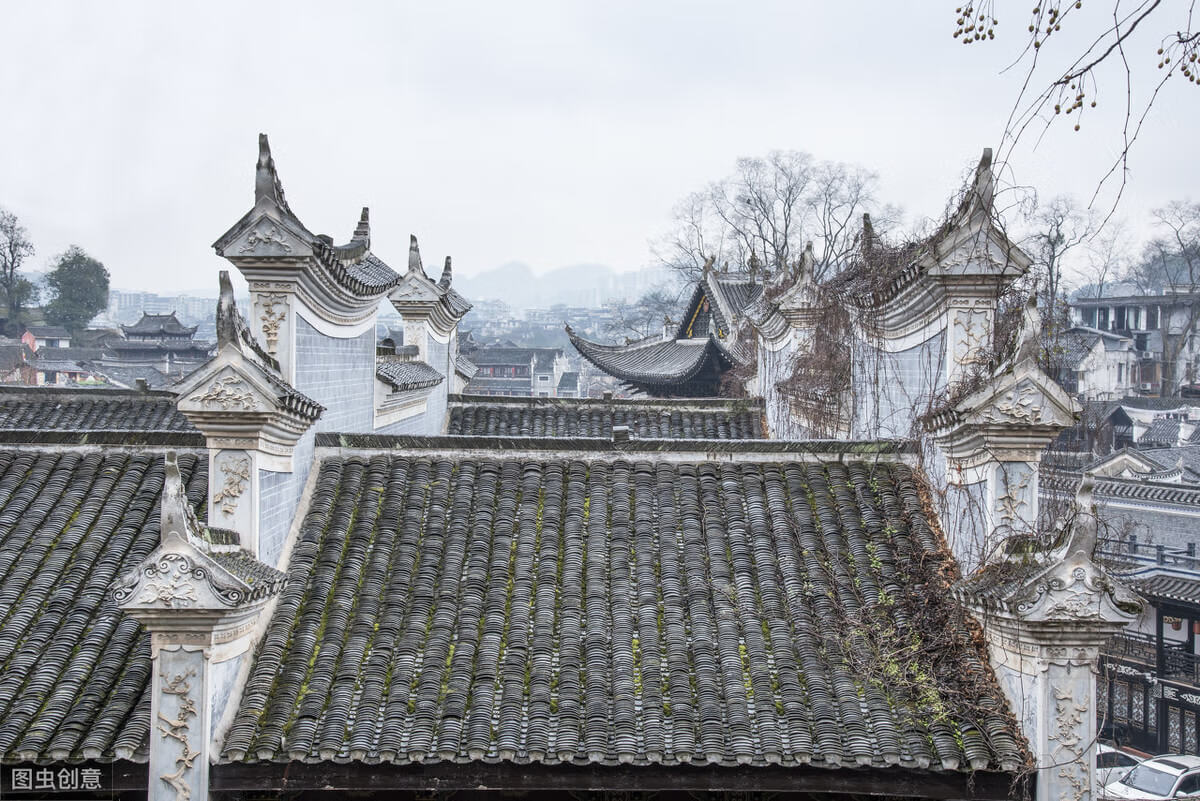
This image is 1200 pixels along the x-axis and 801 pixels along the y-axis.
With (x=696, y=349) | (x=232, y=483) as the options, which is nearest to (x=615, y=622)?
(x=232, y=483)

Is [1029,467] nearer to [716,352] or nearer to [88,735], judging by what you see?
[88,735]

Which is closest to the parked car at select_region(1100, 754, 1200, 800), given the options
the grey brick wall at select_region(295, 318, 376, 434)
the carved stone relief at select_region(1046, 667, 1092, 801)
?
the carved stone relief at select_region(1046, 667, 1092, 801)

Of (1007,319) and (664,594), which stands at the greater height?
(1007,319)

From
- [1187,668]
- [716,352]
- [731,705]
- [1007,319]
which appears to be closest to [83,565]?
[731,705]

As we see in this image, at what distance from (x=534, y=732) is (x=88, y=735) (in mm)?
2840

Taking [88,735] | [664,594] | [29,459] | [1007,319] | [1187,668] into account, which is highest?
[1007,319]

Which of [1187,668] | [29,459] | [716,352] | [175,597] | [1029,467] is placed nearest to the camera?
[175,597]

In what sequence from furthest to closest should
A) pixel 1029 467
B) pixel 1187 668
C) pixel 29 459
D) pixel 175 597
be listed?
1. pixel 1187 668
2. pixel 29 459
3. pixel 1029 467
4. pixel 175 597

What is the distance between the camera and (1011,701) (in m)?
6.87

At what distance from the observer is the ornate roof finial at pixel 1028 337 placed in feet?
23.3

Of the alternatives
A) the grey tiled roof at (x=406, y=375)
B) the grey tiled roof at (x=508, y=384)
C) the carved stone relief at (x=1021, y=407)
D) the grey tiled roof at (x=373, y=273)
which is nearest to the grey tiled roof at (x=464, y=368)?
the grey tiled roof at (x=406, y=375)

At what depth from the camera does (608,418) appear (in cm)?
1719

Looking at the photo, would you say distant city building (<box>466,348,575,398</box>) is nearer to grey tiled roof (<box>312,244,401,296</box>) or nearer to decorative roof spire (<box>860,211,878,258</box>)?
grey tiled roof (<box>312,244,401,296</box>)

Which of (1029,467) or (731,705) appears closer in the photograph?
(731,705)
